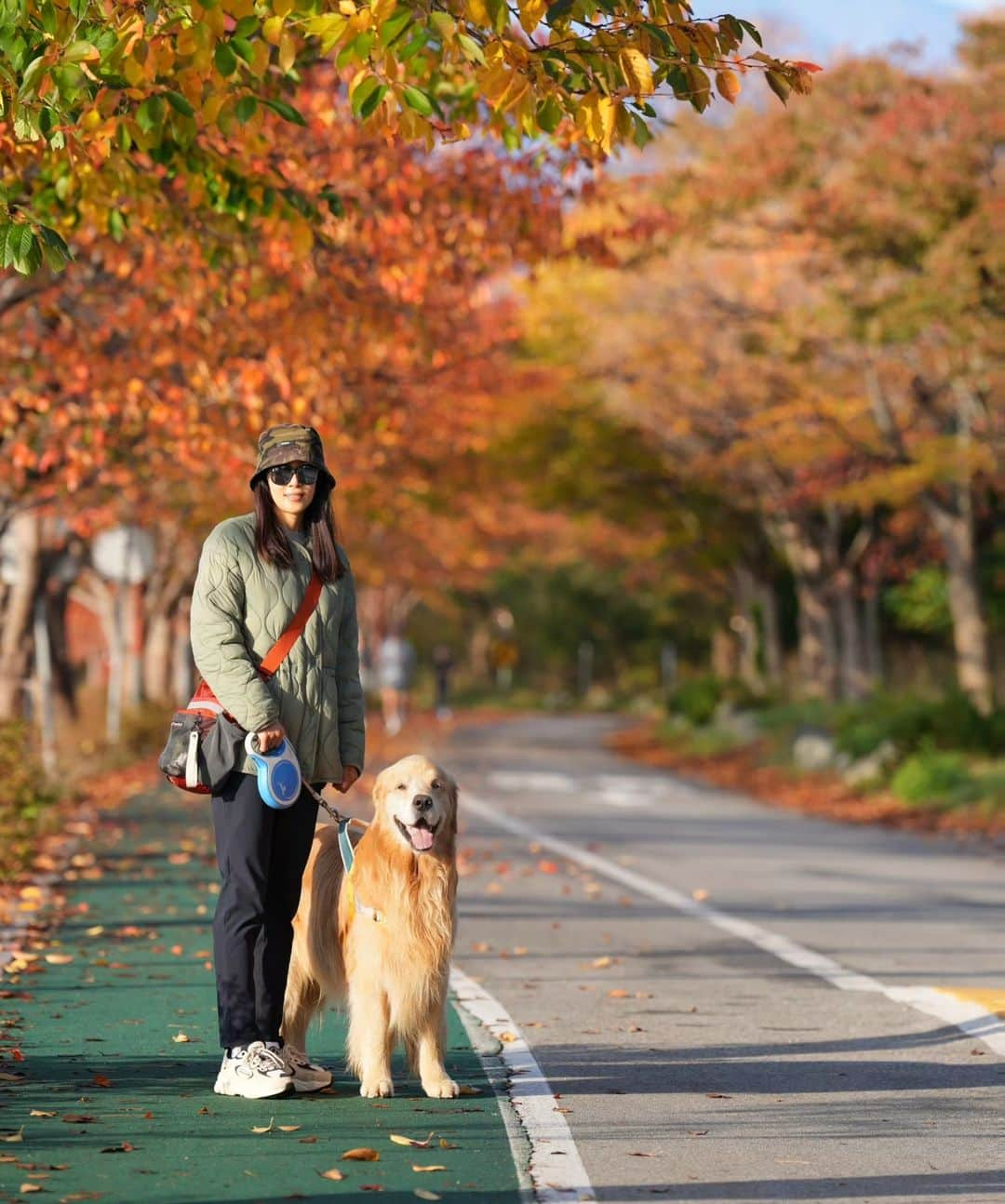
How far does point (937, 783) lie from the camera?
2328 cm

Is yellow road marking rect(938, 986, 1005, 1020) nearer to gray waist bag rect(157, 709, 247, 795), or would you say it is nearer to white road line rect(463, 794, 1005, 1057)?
white road line rect(463, 794, 1005, 1057)

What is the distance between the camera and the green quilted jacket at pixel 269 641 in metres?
7.08

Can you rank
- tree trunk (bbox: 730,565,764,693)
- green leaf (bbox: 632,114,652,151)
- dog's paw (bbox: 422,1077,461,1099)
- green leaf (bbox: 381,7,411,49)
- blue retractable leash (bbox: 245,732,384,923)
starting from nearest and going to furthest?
green leaf (bbox: 381,7,411,49) → blue retractable leash (bbox: 245,732,384,923) → dog's paw (bbox: 422,1077,461,1099) → green leaf (bbox: 632,114,652,151) → tree trunk (bbox: 730,565,764,693)

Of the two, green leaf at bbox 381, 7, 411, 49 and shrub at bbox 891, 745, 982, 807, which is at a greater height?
green leaf at bbox 381, 7, 411, 49

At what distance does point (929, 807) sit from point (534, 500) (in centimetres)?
2061

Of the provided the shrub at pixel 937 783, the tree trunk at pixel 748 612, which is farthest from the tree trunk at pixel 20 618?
the tree trunk at pixel 748 612

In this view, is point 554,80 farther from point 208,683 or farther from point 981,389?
point 981,389

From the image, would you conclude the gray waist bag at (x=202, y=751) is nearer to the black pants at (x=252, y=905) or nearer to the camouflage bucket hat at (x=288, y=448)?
the black pants at (x=252, y=905)

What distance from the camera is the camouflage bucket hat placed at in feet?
24.1

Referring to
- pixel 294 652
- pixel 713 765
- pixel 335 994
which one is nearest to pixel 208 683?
pixel 294 652

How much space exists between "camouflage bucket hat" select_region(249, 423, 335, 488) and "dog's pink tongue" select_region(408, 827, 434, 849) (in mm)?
1325

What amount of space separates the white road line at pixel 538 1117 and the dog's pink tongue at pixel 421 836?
3.30 ft

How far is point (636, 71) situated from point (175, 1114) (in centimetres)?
396

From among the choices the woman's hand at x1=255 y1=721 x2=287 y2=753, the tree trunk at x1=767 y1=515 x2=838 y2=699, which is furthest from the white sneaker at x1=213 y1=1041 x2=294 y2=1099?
the tree trunk at x1=767 y1=515 x2=838 y2=699
